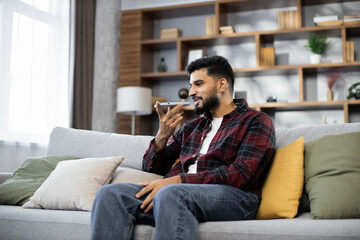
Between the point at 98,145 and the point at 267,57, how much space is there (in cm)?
257

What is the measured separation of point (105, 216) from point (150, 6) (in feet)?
12.7

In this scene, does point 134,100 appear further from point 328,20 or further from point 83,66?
point 328,20

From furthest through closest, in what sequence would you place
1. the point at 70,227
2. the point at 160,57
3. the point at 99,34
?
1. the point at 160,57
2. the point at 99,34
3. the point at 70,227

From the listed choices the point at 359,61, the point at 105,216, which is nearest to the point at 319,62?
the point at 359,61

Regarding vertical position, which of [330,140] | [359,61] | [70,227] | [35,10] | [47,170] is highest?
[35,10]

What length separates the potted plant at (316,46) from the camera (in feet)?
14.3

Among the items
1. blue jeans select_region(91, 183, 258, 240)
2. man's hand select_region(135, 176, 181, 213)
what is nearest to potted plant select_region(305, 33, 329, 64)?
blue jeans select_region(91, 183, 258, 240)

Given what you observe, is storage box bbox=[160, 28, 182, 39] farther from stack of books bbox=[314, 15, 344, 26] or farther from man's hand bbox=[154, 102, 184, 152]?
man's hand bbox=[154, 102, 184, 152]

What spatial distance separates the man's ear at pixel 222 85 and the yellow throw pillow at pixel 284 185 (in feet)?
1.45

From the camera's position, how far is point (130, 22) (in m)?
4.93

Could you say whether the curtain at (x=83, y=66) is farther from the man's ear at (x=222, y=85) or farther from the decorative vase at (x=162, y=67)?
the man's ear at (x=222, y=85)

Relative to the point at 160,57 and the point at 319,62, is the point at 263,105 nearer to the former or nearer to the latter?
the point at 319,62

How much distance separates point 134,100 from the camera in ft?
14.3

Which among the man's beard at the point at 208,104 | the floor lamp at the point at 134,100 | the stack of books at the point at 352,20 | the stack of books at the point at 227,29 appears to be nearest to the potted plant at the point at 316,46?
the stack of books at the point at 352,20
